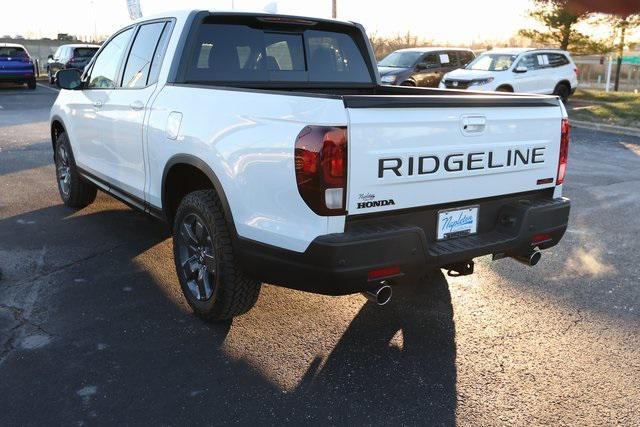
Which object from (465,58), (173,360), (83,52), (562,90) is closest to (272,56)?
(173,360)

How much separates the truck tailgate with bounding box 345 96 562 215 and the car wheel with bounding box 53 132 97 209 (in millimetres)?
3894

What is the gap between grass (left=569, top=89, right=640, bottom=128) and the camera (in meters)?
15.3

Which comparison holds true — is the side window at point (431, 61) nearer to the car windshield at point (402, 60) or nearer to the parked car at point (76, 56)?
the car windshield at point (402, 60)

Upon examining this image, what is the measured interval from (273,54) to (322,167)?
2133mm

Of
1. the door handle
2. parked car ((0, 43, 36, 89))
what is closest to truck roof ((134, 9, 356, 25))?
the door handle

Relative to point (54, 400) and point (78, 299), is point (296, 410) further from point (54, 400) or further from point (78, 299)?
point (78, 299)

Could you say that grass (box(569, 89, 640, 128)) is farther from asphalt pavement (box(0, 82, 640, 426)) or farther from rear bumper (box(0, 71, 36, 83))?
rear bumper (box(0, 71, 36, 83))

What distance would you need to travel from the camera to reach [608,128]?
559 inches

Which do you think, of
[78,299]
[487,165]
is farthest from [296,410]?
[78,299]

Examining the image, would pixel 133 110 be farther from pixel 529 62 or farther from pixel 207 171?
pixel 529 62

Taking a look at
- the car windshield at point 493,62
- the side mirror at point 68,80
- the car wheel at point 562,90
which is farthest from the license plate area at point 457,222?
the car wheel at point 562,90

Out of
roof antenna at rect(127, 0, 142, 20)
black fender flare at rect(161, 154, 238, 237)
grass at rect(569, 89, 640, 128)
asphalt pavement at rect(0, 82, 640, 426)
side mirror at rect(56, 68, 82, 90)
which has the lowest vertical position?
asphalt pavement at rect(0, 82, 640, 426)

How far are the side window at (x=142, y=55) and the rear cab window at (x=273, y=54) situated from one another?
440 mm

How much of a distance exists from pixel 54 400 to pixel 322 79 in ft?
10.3
